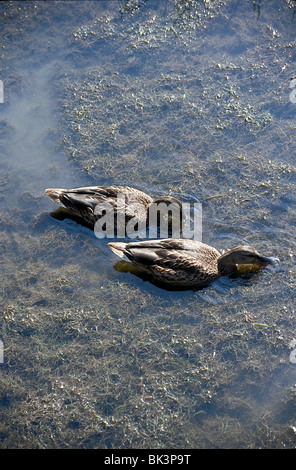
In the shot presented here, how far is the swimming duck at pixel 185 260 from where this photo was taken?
596cm

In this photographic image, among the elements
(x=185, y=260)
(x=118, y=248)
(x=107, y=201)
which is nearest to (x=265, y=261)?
Result: (x=185, y=260)

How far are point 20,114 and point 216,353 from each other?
201 inches

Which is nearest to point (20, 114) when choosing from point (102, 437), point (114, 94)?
point (114, 94)

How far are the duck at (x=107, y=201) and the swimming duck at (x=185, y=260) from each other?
0.54 m

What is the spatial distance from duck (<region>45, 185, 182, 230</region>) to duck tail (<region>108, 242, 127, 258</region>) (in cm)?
31

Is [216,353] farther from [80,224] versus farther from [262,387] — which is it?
[80,224]

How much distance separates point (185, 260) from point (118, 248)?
911mm

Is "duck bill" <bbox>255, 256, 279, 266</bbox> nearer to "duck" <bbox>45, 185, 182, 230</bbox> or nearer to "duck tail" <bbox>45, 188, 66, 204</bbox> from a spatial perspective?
"duck" <bbox>45, 185, 182, 230</bbox>

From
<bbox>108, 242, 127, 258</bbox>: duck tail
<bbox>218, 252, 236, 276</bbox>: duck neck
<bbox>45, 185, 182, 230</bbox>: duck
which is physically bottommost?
<bbox>218, 252, 236, 276</bbox>: duck neck

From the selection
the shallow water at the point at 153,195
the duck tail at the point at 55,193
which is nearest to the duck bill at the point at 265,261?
the shallow water at the point at 153,195

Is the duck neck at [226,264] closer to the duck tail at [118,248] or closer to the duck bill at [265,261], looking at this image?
the duck bill at [265,261]

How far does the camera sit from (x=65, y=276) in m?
6.27

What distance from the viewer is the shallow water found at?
5191 millimetres

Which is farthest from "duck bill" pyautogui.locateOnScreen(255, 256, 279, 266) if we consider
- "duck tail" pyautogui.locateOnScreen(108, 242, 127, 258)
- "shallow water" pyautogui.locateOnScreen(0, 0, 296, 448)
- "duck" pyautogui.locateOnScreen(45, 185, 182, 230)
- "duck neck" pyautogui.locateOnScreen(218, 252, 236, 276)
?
"duck tail" pyautogui.locateOnScreen(108, 242, 127, 258)
